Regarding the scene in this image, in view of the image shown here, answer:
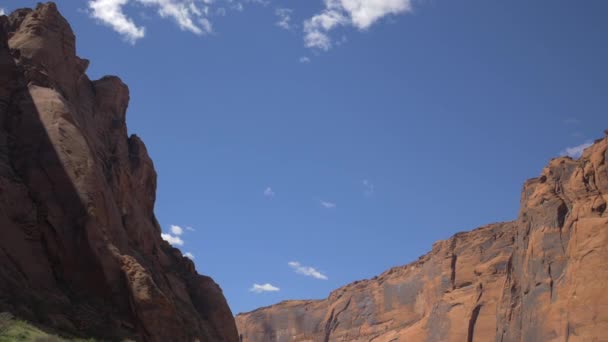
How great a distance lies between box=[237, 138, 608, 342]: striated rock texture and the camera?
66.4 meters

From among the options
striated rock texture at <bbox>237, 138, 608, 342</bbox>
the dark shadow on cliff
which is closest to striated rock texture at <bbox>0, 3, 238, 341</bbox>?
the dark shadow on cliff

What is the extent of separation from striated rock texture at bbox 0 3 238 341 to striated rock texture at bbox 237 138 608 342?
142 ft

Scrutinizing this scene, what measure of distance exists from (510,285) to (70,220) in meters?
67.2

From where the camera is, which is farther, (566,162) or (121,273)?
(566,162)

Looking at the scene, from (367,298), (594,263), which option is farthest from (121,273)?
(367,298)

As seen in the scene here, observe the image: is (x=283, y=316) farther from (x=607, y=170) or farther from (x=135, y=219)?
(x=135, y=219)

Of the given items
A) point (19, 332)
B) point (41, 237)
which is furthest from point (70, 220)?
point (19, 332)

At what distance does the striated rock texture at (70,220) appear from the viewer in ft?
73.7

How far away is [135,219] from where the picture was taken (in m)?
31.6

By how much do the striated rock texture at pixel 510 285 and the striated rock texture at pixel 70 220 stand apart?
Result: 1700 inches

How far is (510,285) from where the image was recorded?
8306 centimetres

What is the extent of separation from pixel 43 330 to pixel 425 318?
91.1 m

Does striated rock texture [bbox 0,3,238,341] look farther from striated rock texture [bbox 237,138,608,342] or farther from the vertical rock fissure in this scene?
the vertical rock fissure

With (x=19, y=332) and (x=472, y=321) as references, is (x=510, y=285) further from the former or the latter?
(x=19, y=332)
